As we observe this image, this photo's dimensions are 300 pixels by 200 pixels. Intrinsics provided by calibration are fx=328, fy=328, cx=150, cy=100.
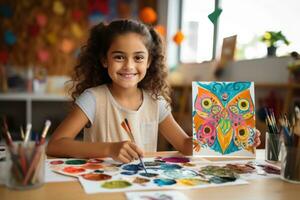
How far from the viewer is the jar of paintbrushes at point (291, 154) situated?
2.38 ft

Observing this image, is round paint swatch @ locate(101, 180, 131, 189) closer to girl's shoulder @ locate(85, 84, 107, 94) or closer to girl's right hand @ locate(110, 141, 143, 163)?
girl's right hand @ locate(110, 141, 143, 163)

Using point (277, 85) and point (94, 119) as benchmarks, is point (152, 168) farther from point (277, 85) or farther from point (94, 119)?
point (277, 85)

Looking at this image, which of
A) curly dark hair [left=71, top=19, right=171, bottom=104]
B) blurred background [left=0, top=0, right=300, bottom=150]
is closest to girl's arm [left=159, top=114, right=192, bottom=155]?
curly dark hair [left=71, top=19, right=171, bottom=104]

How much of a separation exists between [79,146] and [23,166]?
28cm

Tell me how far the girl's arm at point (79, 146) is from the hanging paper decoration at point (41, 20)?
3.02 metres

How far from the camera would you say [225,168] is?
0.82 metres

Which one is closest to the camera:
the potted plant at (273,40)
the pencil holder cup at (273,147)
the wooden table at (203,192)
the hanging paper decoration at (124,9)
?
the wooden table at (203,192)

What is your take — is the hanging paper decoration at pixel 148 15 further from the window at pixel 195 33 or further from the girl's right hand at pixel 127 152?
the girl's right hand at pixel 127 152

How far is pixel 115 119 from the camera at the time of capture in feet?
3.99

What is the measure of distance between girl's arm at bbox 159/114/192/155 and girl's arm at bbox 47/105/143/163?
0.25 m

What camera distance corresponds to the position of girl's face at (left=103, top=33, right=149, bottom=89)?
1.13 m

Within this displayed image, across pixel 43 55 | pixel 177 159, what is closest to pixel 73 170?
pixel 177 159

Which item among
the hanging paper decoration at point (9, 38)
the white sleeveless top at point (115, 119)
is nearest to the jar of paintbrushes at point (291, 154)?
the white sleeveless top at point (115, 119)

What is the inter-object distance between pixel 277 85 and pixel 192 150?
1372 millimetres
